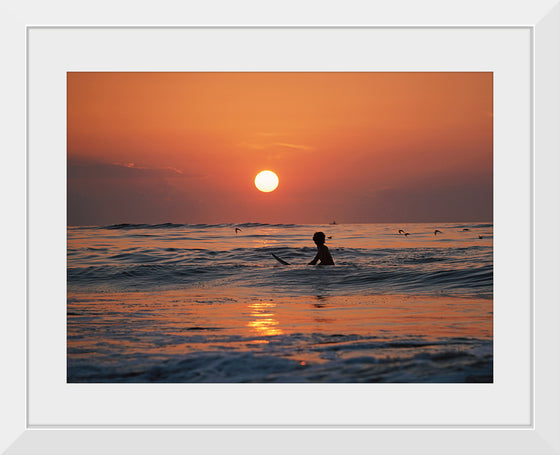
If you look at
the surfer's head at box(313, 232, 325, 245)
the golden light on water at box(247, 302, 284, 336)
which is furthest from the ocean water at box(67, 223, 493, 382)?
the surfer's head at box(313, 232, 325, 245)

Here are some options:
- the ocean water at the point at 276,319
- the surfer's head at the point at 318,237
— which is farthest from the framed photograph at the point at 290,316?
the surfer's head at the point at 318,237

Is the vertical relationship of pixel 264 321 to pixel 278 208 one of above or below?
below

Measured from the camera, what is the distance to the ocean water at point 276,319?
4.45 m

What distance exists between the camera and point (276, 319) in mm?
5953

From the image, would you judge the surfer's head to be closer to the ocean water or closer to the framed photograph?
the ocean water

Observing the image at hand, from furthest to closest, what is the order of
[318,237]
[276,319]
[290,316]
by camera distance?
[318,237]
[290,316]
[276,319]

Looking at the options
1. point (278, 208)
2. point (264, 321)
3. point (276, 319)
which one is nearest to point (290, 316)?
point (276, 319)

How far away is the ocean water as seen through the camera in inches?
175

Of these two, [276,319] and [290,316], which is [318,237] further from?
[276,319]

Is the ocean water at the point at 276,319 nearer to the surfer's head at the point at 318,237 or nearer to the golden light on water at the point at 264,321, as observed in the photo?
the golden light on water at the point at 264,321

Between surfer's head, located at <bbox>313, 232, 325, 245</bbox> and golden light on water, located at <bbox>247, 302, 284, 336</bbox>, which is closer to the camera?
golden light on water, located at <bbox>247, 302, 284, 336</bbox>
